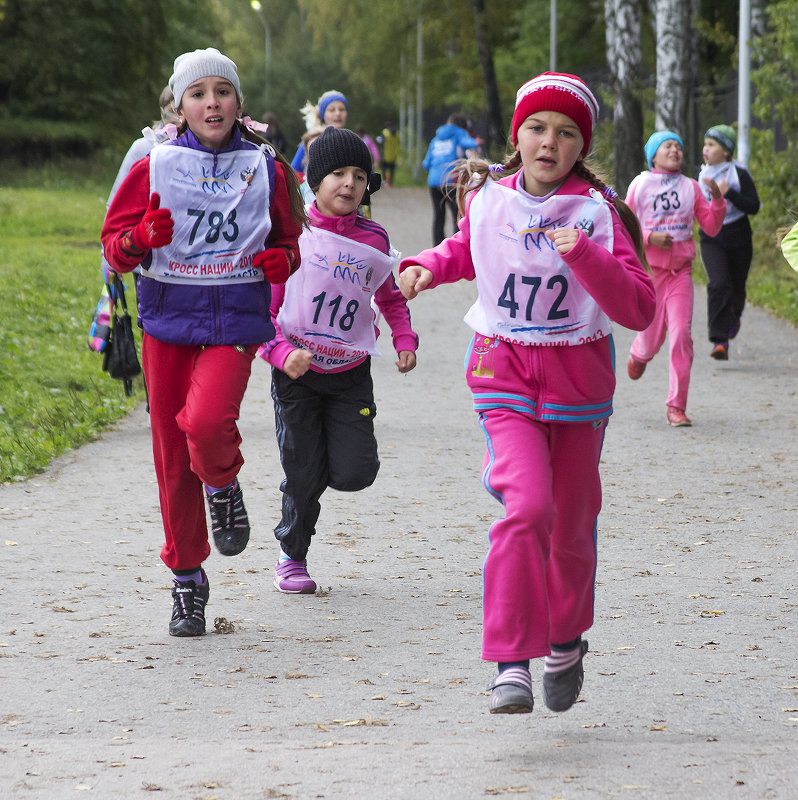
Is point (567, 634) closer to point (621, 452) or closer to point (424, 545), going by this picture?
point (424, 545)

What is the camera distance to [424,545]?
7.05m

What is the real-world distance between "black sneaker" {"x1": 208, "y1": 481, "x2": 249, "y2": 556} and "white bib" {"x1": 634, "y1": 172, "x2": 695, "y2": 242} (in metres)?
5.69

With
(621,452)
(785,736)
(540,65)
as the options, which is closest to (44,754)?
(785,736)

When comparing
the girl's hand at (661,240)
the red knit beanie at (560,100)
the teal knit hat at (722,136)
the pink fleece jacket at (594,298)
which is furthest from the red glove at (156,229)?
the teal knit hat at (722,136)

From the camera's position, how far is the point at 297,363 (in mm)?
5695

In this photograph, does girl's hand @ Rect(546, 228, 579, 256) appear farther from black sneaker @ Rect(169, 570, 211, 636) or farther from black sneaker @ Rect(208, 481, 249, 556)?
black sneaker @ Rect(169, 570, 211, 636)

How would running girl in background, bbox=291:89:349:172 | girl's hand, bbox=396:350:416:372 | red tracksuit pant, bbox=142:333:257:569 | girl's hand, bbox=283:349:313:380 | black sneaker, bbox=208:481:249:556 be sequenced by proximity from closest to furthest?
red tracksuit pant, bbox=142:333:257:569
black sneaker, bbox=208:481:249:556
girl's hand, bbox=283:349:313:380
girl's hand, bbox=396:350:416:372
running girl in background, bbox=291:89:349:172

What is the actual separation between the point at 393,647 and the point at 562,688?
3.76 ft

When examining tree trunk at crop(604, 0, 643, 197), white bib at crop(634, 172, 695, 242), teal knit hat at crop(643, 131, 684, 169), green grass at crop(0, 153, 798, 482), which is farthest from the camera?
tree trunk at crop(604, 0, 643, 197)

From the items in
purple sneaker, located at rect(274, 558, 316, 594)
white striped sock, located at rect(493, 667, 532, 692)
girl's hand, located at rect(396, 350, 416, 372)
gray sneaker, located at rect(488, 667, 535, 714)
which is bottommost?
purple sneaker, located at rect(274, 558, 316, 594)

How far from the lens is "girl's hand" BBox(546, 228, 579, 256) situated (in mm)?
4047

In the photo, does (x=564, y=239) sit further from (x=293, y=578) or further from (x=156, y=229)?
(x=293, y=578)

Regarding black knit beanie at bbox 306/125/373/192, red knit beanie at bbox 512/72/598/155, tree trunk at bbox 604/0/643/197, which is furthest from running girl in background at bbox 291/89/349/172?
tree trunk at bbox 604/0/643/197

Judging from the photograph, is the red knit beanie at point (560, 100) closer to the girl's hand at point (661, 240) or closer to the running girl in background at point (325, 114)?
the girl's hand at point (661, 240)
